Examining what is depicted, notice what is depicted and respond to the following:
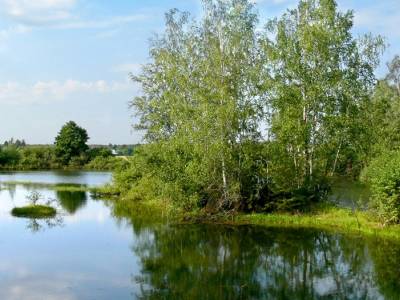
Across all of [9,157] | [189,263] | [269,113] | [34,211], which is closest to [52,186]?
[34,211]

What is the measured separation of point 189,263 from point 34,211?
1927 cm

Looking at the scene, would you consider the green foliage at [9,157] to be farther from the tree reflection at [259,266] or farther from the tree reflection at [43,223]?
the tree reflection at [259,266]

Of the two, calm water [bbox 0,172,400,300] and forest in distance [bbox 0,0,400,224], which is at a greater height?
forest in distance [bbox 0,0,400,224]

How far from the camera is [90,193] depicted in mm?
50875

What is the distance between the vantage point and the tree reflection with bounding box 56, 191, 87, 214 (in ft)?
127

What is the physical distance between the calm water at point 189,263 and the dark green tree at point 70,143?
7068cm

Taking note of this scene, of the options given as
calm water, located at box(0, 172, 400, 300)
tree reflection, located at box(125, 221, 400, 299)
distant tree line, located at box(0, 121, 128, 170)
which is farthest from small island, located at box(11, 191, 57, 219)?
distant tree line, located at box(0, 121, 128, 170)

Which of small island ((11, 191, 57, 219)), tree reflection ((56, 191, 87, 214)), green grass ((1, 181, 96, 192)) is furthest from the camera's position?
green grass ((1, 181, 96, 192))

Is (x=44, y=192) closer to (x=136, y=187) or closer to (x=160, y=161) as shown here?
(x=136, y=187)

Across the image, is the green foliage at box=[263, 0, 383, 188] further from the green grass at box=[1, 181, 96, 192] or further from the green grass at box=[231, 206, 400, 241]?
the green grass at box=[1, 181, 96, 192]

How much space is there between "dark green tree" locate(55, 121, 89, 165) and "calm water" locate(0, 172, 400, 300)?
70681 mm

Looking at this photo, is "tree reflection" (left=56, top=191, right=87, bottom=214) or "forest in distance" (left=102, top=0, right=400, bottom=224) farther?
"tree reflection" (left=56, top=191, right=87, bottom=214)

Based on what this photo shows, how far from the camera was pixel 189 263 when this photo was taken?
20391mm

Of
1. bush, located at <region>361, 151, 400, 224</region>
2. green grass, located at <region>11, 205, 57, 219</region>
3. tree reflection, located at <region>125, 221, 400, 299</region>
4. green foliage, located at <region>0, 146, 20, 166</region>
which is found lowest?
tree reflection, located at <region>125, 221, 400, 299</region>
